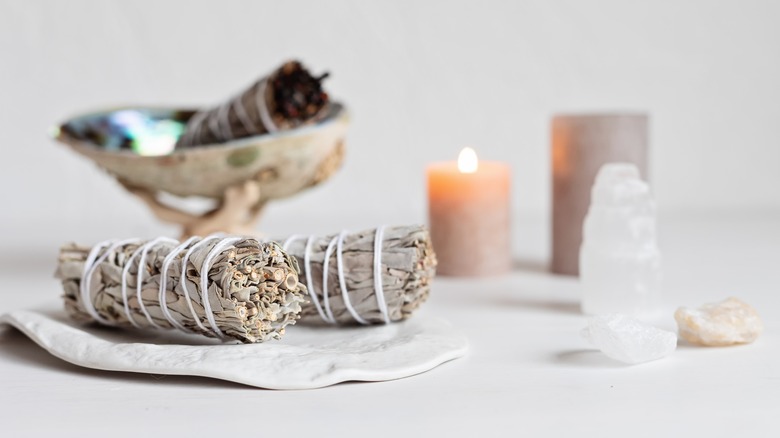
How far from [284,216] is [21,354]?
1339mm

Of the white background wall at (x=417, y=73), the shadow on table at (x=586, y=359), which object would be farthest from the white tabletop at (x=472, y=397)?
the white background wall at (x=417, y=73)

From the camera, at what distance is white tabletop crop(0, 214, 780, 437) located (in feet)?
2.39

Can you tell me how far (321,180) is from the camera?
1480 millimetres

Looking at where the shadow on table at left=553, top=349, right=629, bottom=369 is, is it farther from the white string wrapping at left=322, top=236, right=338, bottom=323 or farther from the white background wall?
the white background wall

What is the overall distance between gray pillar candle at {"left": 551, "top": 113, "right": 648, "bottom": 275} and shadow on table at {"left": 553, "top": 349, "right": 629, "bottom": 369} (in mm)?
470

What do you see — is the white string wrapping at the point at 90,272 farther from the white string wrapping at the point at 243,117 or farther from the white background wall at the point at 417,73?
the white background wall at the point at 417,73

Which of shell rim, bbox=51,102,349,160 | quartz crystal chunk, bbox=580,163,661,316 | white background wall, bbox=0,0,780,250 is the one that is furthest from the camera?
white background wall, bbox=0,0,780,250

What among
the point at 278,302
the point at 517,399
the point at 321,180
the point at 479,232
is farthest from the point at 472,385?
the point at 321,180

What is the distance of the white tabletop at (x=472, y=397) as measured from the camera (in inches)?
28.7

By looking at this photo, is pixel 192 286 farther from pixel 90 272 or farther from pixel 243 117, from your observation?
pixel 243 117

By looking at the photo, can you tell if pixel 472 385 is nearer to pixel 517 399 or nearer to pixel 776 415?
pixel 517 399

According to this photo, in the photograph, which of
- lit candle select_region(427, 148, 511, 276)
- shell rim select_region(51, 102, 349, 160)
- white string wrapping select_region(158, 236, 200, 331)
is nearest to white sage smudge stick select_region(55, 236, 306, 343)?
white string wrapping select_region(158, 236, 200, 331)

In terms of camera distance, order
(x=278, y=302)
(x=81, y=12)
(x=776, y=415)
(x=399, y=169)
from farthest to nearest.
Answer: (x=399, y=169)
(x=81, y=12)
(x=278, y=302)
(x=776, y=415)

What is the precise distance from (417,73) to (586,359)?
1.40m
